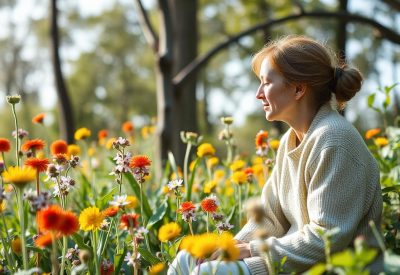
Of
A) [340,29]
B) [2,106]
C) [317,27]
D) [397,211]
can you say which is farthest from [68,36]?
[397,211]

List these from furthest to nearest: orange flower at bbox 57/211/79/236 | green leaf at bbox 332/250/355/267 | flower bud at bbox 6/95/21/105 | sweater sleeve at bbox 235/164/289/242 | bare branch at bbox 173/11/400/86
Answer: bare branch at bbox 173/11/400/86
sweater sleeve at bbox 235/164/289/242
flower bud at bbox 6/95/21/105
orange flower at bbox 57/211/79/236
green leaf at bbox 332/250/355/267

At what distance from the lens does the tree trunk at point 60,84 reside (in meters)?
6.40

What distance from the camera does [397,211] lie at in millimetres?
2467

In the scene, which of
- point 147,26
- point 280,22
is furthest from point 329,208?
point 280,22

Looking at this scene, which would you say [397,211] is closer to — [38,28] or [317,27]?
[317,27]

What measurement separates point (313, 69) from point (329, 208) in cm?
55

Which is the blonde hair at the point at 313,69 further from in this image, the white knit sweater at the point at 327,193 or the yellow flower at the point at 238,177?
the yellow flower at the point at 238,177

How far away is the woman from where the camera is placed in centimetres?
167

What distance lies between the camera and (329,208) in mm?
1646

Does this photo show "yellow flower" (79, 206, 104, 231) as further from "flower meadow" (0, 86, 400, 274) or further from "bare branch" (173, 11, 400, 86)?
"bare branch" (173, 11, 400, 86)

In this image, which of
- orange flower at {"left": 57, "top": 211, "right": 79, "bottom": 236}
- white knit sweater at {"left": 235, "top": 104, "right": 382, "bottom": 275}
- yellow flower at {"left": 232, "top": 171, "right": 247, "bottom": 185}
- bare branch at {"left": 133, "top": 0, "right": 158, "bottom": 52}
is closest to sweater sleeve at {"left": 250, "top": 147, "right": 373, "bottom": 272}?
white knit sweater at {"left": 235, "top": 104, "right": 382, "bottom": 275}

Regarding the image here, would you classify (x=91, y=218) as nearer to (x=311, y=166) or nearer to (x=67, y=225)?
(x=67, y=225)

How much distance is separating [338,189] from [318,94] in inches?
17.7

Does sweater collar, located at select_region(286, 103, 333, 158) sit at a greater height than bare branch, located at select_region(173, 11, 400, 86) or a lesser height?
lesser
